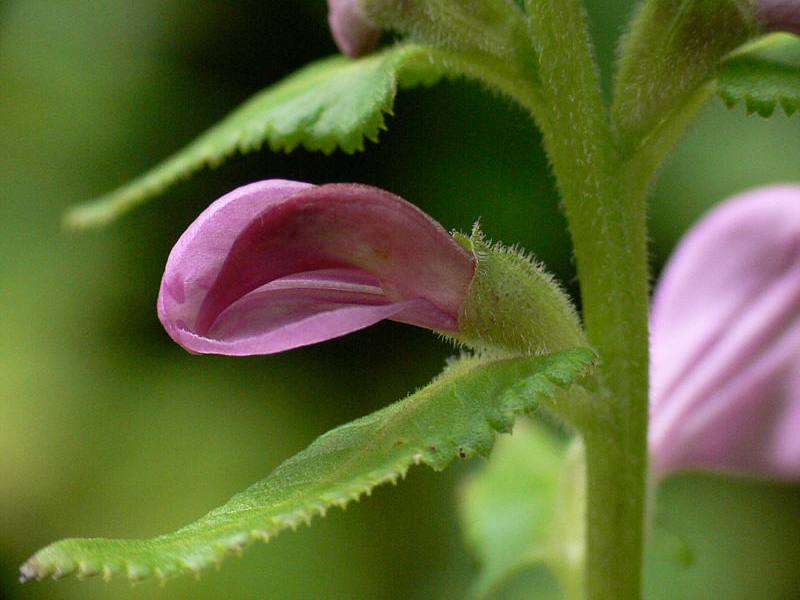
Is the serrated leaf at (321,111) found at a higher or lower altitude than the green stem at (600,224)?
higher

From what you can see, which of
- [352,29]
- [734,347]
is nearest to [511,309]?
[352,29]

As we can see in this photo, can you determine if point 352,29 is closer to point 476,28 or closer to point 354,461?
point 476,28

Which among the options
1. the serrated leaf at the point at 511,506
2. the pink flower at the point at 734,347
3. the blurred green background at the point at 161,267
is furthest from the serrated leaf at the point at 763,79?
the blurred green background at the point at 161,267

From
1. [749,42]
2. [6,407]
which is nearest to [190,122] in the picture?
[6,407]

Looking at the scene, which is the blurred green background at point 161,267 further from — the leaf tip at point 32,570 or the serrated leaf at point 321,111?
the leaf tip at point 32,570

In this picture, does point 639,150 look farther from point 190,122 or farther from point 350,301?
point 190,122

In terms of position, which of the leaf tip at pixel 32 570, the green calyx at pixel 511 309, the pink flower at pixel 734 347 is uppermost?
the pink flower at pixel 734 347

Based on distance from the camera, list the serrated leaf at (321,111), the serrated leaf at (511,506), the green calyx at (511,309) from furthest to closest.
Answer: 1. the serrated leaf at (511,506)
2. the serrated leaf at (321,111)
3. the green calyx at (511,309)
